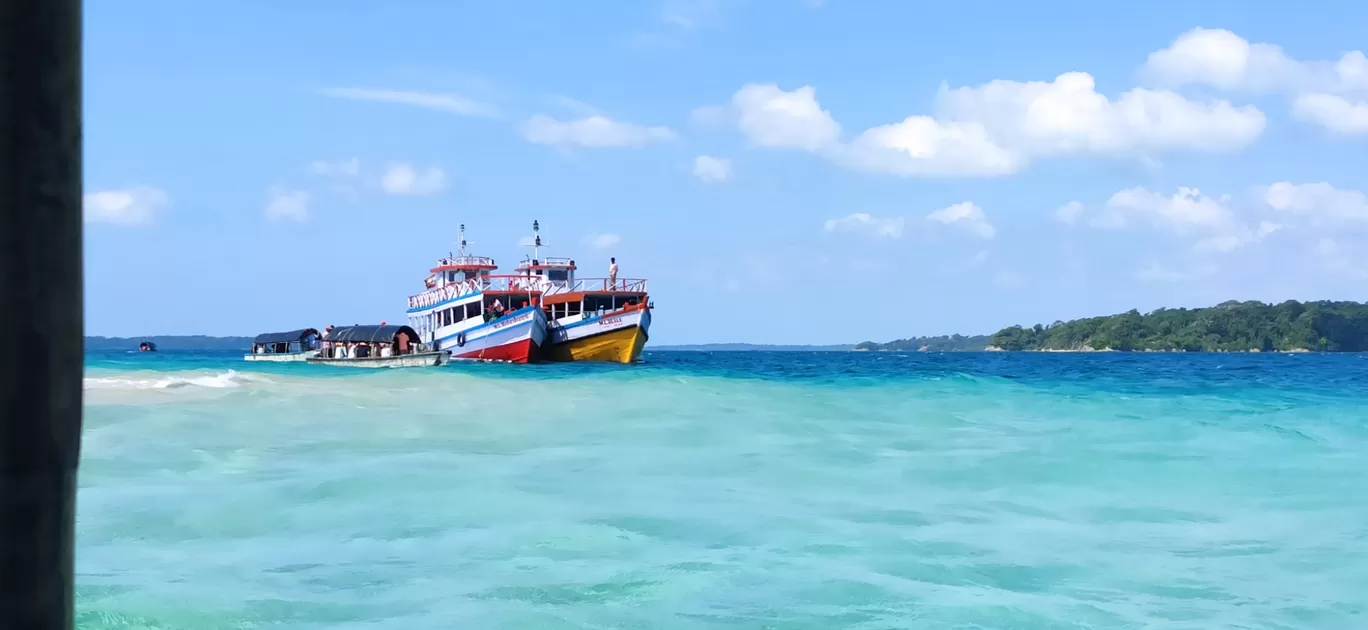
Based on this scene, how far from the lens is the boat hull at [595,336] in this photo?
5447cm

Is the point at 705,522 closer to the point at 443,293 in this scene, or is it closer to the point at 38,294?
the point at 38,294

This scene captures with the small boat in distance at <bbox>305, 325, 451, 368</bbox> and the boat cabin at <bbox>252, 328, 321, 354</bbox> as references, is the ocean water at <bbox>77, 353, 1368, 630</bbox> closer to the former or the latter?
the small boat in distance at <bbox>305, 325, 451, 368</bbox>

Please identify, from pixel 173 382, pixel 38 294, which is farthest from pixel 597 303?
pixel 38 294

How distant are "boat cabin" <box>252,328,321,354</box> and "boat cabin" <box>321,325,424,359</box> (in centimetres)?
913

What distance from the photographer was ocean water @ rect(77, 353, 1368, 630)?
8789mm

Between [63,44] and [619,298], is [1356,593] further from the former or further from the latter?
[619,298]

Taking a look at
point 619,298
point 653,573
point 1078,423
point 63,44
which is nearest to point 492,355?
point 619,298

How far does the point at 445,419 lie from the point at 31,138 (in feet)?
73.3

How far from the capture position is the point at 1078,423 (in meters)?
25.1

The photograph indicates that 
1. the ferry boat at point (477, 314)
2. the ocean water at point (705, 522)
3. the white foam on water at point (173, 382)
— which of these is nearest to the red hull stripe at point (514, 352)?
the ferry boat at point (477, 314)

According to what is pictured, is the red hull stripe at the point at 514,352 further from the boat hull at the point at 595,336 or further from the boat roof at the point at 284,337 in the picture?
the boat roof at the point at 284,337

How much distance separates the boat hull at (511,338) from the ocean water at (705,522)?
1073 inches

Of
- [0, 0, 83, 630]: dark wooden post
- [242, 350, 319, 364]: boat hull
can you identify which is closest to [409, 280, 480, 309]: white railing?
[242, 350, 319, 364]: boat hull

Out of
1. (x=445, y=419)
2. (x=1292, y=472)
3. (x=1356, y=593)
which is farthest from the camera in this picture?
(x=445, y=419)
